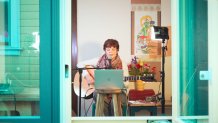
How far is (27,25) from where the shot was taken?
234 cm

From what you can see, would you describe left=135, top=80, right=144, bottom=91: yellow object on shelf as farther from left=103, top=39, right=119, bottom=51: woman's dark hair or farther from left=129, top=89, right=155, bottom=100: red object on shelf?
left=103, top=39, right=119, bottom=51: woman's dark hair

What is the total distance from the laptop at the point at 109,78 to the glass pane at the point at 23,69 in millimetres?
1004

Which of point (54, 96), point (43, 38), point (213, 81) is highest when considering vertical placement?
point (43, 38)

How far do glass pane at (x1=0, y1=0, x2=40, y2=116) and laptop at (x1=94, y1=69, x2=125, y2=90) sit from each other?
1004 millimetres

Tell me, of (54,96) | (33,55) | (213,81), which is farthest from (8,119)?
(213,81)

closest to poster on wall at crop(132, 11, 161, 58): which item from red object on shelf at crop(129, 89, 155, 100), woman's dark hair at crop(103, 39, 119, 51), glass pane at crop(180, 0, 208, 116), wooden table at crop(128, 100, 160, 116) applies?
woman's dark hair at crop(103, 39, 119, 51)

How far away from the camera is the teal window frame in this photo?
2.31 meters

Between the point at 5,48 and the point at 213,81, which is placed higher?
the point at 5,48

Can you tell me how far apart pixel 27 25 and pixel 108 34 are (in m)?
2.47

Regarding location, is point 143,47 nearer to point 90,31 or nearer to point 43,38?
point 90,31

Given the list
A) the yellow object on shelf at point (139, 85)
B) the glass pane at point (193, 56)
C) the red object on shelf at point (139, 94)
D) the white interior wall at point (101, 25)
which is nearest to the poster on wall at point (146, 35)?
the white interior wall at point (101, 25)

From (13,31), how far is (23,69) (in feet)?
1.18

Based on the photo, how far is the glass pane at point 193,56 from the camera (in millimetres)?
2078

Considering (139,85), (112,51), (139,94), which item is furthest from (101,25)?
(139,94)
